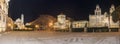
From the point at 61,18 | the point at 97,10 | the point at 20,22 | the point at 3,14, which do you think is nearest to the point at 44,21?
the point at 61,18

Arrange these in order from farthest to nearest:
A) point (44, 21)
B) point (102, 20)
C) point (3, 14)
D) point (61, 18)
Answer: point (61, 18) < point (44, 21) < point (102, 20) < point (3, 14)

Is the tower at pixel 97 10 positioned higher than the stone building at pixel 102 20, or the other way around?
the tower at pixel 97 10

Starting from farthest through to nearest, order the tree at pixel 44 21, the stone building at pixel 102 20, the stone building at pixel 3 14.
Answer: the tree at pixel 44 21, the stone building at pixel 102 20, the stone building at pixel 3 14

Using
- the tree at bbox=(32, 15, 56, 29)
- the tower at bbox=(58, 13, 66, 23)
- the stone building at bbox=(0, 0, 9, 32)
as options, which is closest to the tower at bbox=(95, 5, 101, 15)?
the tower at bbox=(58, 13, 66, 23)

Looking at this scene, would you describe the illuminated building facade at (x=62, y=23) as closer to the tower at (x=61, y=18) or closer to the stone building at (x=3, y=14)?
the tower at (x=61, y=18)

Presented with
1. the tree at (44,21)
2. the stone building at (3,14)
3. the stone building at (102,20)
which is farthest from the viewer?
the tree at (44,21)

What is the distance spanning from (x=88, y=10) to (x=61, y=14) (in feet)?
3.47

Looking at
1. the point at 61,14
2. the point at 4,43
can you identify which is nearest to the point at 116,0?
the point at 61,14

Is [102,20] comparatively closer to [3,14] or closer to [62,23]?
[62,23]

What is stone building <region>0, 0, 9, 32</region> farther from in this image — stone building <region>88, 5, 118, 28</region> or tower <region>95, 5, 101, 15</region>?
tower <region>95, 5, 101, 15</region>

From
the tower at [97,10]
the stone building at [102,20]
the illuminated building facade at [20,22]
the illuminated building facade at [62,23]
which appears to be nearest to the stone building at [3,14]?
the illuminated building facade at [20,22]

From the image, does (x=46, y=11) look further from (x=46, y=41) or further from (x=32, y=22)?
(x=46, y=41)

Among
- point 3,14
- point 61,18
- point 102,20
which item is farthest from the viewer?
point 61,18

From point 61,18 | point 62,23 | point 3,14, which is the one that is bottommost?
point 62,23
